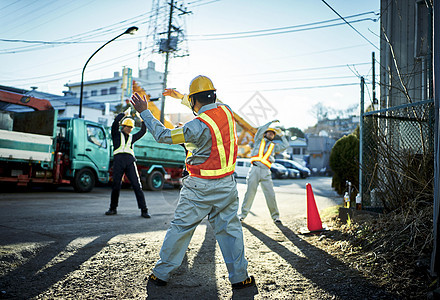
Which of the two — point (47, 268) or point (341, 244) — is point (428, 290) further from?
point (47, 268)

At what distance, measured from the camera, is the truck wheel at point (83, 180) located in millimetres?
11875

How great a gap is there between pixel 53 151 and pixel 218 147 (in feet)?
30.7

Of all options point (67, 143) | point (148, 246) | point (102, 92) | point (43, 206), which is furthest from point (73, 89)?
point (148, 246)

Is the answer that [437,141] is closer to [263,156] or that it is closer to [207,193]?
[207,193]

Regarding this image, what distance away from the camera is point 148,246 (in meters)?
4.53

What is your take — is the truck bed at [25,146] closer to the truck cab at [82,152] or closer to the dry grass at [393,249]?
the truck cab at [82,152]

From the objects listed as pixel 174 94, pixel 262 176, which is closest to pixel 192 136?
pixel 174 94

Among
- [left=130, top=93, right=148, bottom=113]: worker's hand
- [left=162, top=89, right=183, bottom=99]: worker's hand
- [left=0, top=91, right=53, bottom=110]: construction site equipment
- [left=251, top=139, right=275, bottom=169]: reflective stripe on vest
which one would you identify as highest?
[left=0, top=91, right=53, bottom=110]: construction site equipment

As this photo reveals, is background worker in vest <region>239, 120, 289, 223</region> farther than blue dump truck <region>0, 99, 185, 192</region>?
No

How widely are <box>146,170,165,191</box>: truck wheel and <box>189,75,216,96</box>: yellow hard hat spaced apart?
441 inches

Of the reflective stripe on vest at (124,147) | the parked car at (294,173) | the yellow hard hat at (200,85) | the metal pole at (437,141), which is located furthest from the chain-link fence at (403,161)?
the parked car at (294,173)

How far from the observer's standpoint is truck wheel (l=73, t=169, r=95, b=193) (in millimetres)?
11875

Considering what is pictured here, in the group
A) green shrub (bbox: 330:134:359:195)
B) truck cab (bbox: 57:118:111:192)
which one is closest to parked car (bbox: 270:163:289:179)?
green shrub (bbox: 330:134:359:195)

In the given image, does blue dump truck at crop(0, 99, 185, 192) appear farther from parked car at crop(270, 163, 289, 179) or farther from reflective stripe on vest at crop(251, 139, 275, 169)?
parked car at crop(270, 163, 289, 179)
